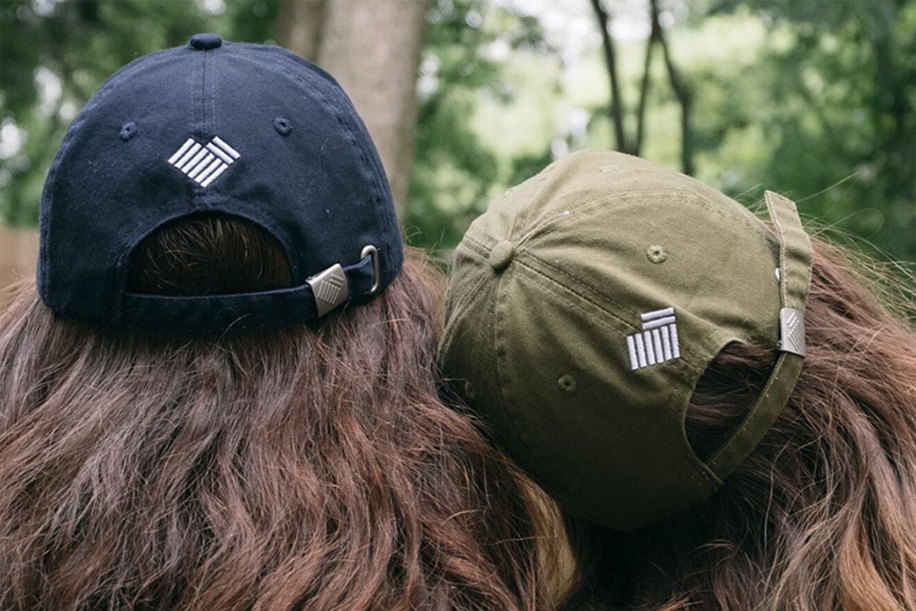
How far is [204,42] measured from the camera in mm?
1479

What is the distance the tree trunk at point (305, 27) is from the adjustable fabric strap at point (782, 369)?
3.23 metres

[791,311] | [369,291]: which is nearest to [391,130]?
[369,291]

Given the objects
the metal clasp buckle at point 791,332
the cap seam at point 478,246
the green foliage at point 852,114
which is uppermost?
the cap seam at point 478,246

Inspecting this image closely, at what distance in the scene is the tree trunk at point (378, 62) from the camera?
317 cm

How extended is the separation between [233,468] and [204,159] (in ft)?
1.31

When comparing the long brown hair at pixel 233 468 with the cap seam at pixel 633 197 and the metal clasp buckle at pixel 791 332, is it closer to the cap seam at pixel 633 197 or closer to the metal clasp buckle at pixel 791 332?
the cap seam at pixel 633 197

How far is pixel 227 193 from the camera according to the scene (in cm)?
132

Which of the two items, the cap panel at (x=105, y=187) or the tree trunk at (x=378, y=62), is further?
the tree trunk at (x=378, y=62)

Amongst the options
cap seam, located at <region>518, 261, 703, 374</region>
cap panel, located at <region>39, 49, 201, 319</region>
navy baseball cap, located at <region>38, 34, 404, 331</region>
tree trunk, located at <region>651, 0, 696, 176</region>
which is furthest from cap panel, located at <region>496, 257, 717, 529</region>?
tree trunk, located at <region>651, 0, 696, 176</region>

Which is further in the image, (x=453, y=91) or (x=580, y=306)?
(x=453, y=91)

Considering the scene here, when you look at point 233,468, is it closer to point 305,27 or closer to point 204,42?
point 204,42

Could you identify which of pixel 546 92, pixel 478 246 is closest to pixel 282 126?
pixel 478 246

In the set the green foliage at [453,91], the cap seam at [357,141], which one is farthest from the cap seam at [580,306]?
the green foliage at [453,91]

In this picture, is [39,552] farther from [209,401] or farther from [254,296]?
[254,296]
